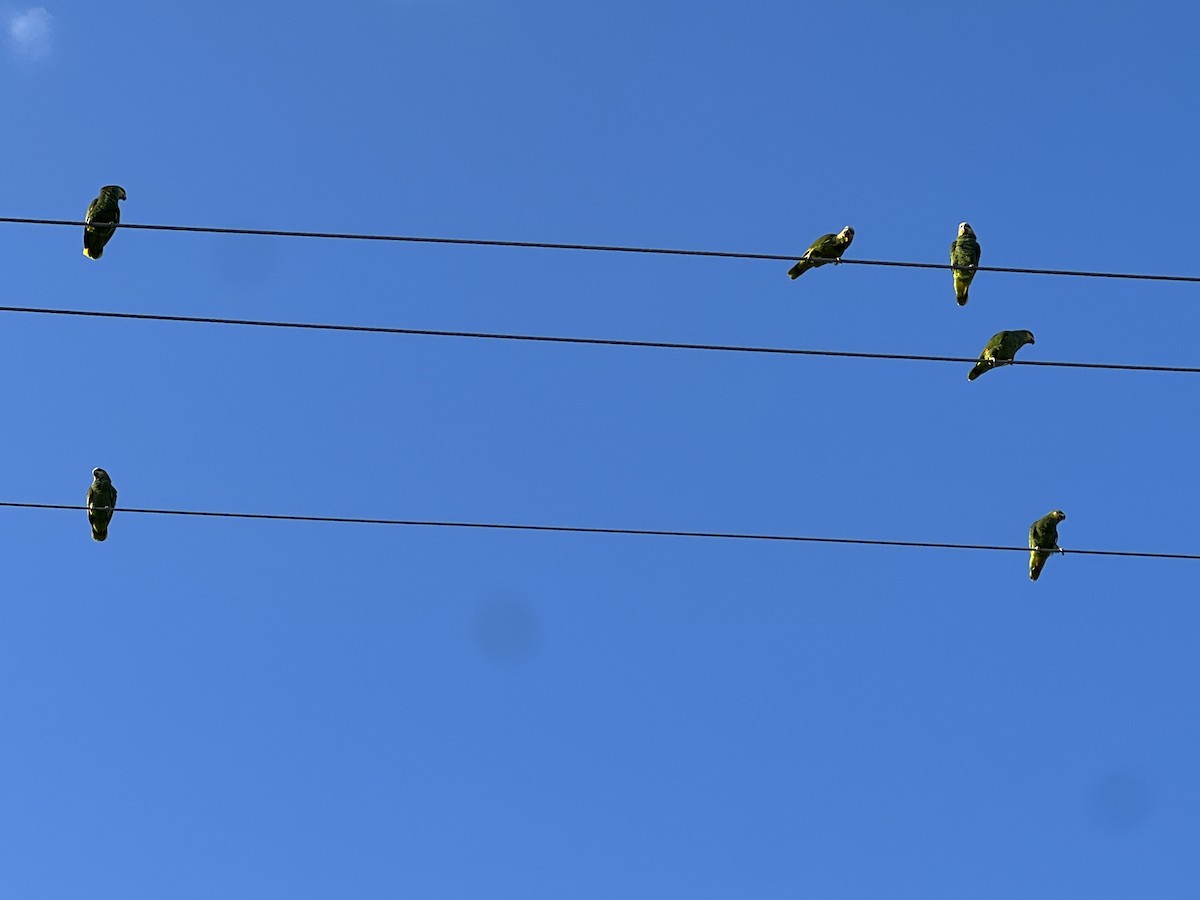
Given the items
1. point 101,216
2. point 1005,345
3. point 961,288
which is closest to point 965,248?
point 961,288

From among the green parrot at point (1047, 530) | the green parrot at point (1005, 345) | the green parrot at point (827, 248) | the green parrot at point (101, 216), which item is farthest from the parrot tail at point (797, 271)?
the green parrot at point (101, 216)

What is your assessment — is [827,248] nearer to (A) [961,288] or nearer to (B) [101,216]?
(A) [961,288]

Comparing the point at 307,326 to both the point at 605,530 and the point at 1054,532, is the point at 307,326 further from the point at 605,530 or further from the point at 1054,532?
the point at 1054,532

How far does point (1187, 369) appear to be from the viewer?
9.80 m

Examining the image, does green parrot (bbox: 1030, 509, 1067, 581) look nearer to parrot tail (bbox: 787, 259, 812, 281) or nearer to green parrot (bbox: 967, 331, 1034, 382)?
green parrot (bbox: 967, 331, 1034, 382)

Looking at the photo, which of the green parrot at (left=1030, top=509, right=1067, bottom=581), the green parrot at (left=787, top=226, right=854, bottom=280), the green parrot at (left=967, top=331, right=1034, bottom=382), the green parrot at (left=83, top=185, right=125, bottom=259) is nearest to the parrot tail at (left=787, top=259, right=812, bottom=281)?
the green parrot at (left=787, top=226, right=854, bottom=280)

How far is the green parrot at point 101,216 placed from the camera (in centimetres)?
1447

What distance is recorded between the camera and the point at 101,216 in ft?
49.8

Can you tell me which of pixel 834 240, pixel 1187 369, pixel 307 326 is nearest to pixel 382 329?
pixel 307 326

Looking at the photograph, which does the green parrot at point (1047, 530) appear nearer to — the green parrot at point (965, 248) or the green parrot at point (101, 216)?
the green parrot at point (965, 248)

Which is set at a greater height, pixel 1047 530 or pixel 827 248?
pixel 827 248

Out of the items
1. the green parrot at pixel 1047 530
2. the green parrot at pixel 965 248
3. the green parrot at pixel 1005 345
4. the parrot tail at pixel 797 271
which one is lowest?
the green parrot at pixel 1047 530

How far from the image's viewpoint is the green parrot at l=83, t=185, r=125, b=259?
14.5 m

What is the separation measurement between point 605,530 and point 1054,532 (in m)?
6.23
